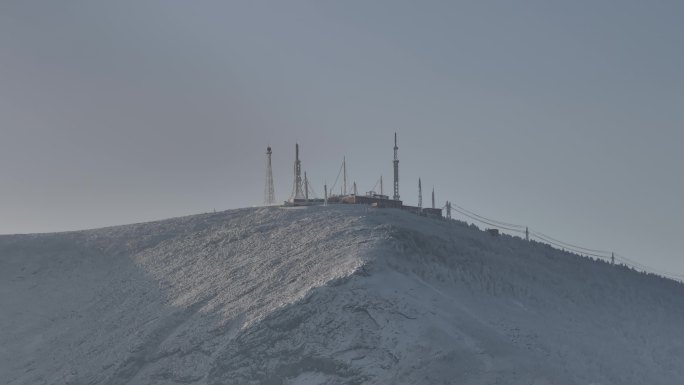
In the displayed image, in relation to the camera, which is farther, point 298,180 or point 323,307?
point 298,180

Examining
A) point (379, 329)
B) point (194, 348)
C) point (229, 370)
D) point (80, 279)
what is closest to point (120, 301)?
point (80, 279)

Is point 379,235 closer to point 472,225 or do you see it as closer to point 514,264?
point 514,264

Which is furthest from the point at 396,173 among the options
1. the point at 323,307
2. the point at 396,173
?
the point at 323,307

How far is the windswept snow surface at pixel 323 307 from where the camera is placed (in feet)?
153

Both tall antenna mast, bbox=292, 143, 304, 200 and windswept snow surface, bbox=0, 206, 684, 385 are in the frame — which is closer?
windswept snow surface, bbox=0, 206, 684, 385

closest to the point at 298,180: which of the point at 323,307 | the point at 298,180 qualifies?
the point at 298,180

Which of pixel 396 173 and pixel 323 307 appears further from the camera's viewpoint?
pixel 396 173

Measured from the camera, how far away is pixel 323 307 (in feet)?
162

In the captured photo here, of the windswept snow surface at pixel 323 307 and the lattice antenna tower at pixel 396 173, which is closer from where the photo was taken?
the windswept snow surface at pixel 323 307

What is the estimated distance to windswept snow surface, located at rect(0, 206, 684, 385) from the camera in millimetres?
46562

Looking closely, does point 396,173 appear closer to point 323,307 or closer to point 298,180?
point 298,180

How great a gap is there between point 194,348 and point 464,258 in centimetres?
1898

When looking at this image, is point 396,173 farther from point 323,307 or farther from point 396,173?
point 323,307

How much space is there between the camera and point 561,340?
52.5 m
